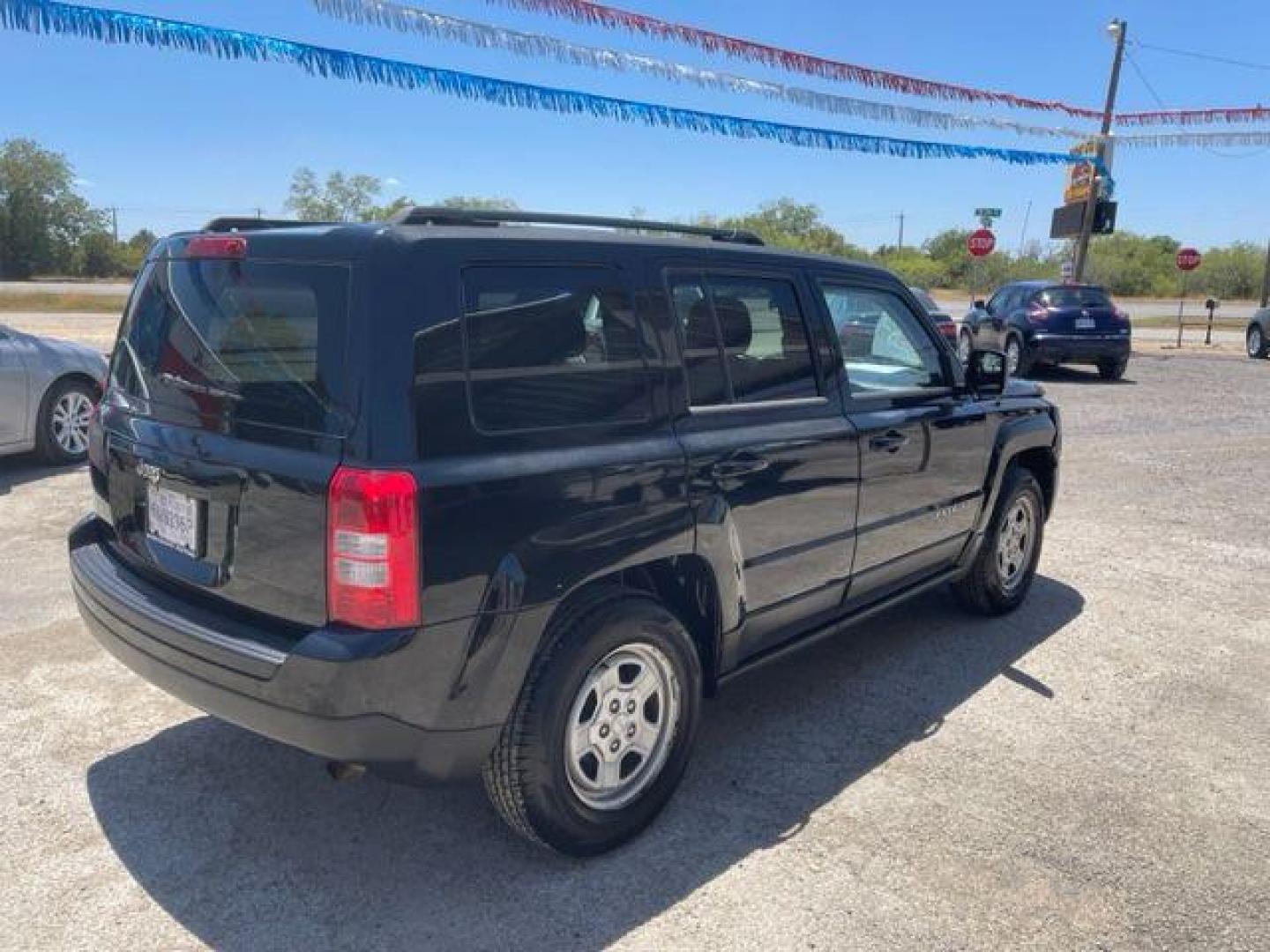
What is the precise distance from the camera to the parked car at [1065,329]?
53.3ft

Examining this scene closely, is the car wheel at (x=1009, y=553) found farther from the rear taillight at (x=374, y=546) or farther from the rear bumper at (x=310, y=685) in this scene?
the rear taillight at (x=374, y=546)

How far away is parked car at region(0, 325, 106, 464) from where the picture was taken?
752 cm

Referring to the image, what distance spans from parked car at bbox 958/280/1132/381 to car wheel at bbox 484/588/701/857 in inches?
560

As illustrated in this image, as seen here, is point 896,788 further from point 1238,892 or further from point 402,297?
point 402,297

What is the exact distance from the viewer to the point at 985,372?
15.6ft

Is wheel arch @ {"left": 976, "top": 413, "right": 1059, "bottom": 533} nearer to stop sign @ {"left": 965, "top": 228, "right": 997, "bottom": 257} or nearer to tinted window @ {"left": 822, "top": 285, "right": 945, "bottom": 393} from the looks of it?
tinted window @ {"left": 822, "top": 285, "right": 945, "bottom": 393}

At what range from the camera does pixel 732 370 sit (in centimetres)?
344

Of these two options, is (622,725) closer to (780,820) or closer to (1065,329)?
(780,820)

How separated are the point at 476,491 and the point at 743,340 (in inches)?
52.4

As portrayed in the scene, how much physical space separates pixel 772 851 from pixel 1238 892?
4.43 ft

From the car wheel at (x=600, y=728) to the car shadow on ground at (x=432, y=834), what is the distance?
0.44 feet

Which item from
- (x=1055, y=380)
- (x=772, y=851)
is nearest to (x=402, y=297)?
(x=772, y=851)

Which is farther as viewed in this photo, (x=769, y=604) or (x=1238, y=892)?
(x=769, y=604)

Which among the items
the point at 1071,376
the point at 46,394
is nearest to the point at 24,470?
the point at 46,394
